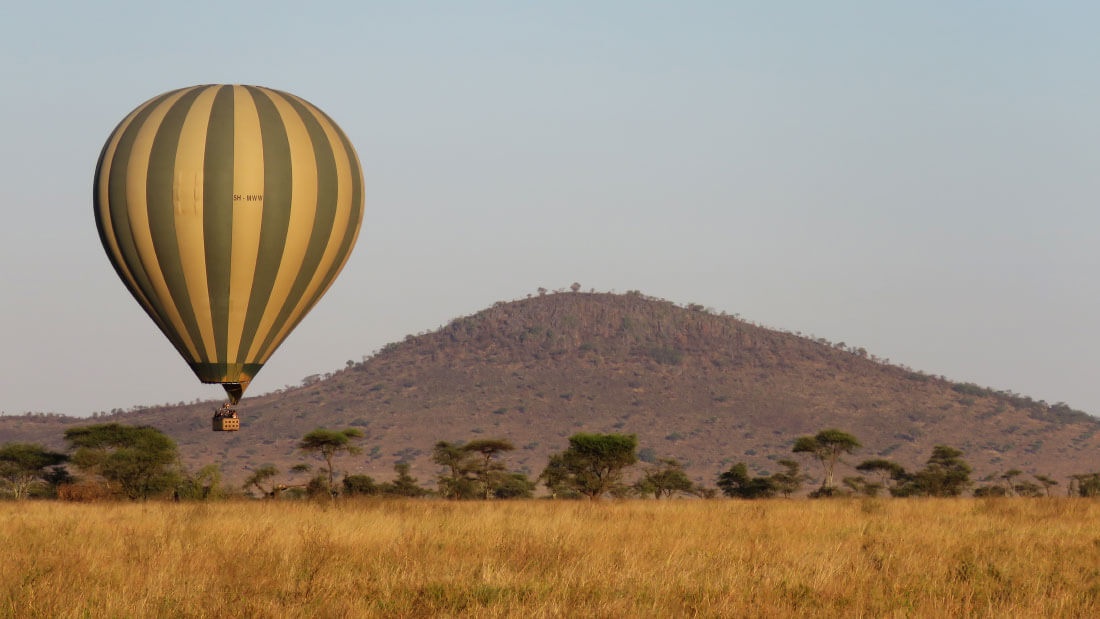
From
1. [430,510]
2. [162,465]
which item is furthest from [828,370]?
[430,510]

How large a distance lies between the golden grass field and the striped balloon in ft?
12.1

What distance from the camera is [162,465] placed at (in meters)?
49.4

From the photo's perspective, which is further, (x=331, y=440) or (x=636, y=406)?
(x=636, y=406)

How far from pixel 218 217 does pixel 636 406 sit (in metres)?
139

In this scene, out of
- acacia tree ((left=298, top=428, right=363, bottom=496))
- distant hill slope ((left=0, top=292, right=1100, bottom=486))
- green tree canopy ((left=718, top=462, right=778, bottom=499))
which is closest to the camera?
acacia tree ((left=298, top=428, right=363, bottom=496))

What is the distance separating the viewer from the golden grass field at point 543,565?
12.5 metres

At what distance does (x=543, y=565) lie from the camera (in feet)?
50.2

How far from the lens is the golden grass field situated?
12.5 meters

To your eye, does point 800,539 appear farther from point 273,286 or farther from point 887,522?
point 273,286

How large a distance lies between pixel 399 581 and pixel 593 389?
154 metres

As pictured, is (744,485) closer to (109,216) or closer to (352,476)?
(352,476)

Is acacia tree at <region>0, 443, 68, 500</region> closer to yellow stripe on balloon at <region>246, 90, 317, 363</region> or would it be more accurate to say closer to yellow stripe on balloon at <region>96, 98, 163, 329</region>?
yellow stripe on balloon at <region>96, 98, 163, 329</region>

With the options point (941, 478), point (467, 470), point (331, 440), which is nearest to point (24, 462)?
point (331, 440)

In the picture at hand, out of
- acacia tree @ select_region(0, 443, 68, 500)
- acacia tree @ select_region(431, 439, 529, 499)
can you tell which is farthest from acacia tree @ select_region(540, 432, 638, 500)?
acacia tree @ select_region(0, 443, 68, 500)
